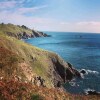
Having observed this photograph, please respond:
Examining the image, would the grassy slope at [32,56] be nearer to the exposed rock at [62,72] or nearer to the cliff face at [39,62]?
the cliff face at [39,62]

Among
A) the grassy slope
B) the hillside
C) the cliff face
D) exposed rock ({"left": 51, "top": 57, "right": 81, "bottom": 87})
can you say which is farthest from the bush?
exposed rock ({"left": 51, "top": 57, "right": 81, "bottom": 87})

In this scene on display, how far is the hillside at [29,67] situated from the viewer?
90.7ft

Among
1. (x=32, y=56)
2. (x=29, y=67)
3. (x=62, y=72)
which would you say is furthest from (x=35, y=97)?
(x=62, y=72)

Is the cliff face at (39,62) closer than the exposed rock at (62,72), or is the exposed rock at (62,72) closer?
the cliff face at (39,62)

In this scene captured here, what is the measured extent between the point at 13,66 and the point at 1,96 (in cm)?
1128

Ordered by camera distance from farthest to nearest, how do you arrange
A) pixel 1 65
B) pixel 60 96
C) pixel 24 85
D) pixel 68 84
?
pixel 68 84, pixel 1 65, pixel 60 96, pixel 24 85

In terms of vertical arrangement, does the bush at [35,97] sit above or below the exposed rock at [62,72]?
above

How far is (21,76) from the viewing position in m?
30.5

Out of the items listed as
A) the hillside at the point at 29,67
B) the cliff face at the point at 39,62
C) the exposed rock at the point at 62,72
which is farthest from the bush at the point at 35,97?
the exposed rock at the point at 62,72

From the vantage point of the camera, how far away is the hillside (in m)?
27.6

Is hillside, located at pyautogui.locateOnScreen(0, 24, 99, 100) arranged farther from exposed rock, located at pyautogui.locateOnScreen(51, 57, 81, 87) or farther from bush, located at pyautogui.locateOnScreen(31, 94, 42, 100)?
bush, located at pyautogui.locateOnScreen(31, 94, 42, 100)

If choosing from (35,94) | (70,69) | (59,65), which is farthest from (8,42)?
(35,94)

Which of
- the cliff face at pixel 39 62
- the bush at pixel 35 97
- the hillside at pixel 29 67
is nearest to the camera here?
the bush at pixel 35 97

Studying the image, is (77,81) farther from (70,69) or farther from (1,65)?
(1,65)
